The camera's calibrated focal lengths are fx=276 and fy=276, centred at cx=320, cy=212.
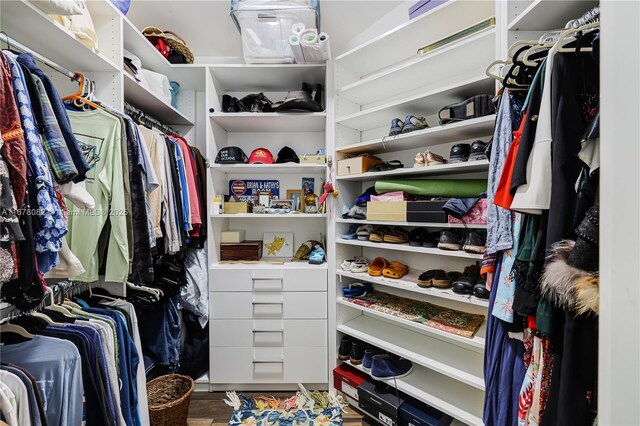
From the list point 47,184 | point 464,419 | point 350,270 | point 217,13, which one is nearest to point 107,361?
point 47,184

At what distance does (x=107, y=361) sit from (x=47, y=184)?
2.08 feet

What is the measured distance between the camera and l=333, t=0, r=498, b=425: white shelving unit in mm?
1281

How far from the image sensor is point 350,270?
172cm

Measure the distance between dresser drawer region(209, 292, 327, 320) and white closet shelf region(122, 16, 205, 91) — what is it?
1503mm

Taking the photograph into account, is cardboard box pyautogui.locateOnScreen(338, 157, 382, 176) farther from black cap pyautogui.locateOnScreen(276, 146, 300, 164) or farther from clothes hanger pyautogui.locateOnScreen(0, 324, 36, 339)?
clothes hanger pyautogui.locateOnScreen(0, 324, 36, 339)

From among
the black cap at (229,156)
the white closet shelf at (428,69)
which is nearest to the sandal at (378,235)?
the white closet shelf at (428,69)

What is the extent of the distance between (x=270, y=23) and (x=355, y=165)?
100 centimetres

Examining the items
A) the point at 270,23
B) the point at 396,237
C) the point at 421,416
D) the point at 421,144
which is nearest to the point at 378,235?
the point at 396,237

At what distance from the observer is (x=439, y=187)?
143 cm

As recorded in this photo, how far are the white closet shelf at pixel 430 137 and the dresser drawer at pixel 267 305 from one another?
0.98m

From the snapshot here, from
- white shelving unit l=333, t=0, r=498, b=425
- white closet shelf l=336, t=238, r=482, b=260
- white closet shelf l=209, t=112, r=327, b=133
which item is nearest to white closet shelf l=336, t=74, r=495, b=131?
white shelving unit l=333, t=0, r=498, b=425

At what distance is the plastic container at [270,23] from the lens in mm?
1586

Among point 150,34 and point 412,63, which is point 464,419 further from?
point 150,34
